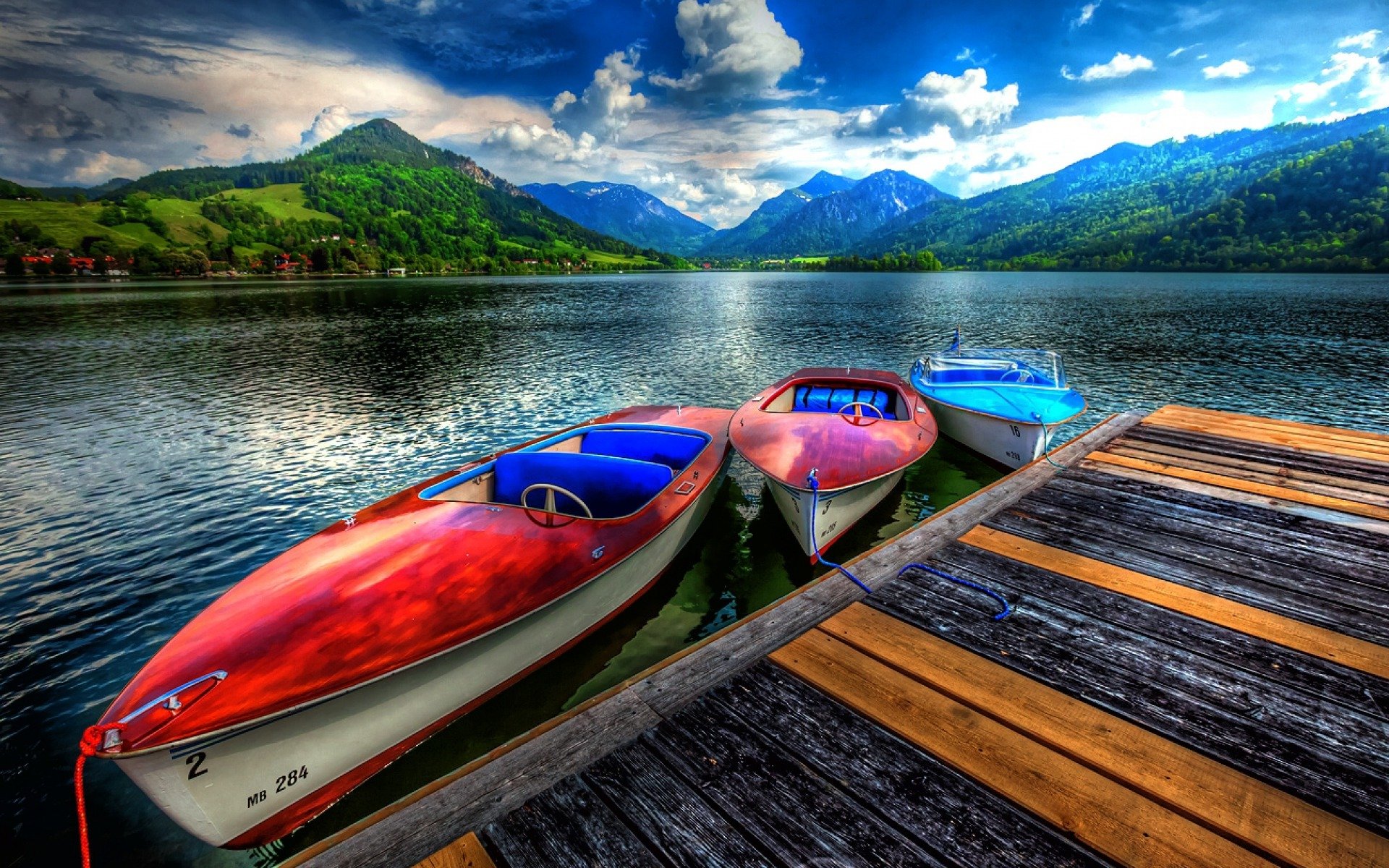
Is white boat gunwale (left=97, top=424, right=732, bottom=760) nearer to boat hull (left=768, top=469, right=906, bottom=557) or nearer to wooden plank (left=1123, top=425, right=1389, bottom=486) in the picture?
boat hull (left=768, top=469, right=906, bottom=557)

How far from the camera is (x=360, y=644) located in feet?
18.7

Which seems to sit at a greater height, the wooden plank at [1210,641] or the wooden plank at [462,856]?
the wooden plank at [1210,641]

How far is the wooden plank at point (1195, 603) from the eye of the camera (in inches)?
154

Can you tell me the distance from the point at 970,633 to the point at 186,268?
683 feet

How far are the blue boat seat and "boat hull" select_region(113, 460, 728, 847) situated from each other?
29.4ft

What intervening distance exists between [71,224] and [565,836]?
254 meters

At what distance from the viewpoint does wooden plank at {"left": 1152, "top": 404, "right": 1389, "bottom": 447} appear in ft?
29.2

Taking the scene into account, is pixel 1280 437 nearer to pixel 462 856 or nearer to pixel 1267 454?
pixel 1267 454

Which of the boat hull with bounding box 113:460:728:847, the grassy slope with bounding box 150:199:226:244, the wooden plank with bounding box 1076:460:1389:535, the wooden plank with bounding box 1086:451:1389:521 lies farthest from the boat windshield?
the grassy slope with bounding box 150:199:226:244

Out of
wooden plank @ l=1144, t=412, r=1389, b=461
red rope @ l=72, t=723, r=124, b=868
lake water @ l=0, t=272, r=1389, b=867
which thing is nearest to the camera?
red rope @ l=72, t=723, r=124, b=868

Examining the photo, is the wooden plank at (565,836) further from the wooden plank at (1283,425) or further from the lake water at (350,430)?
the wooden plank at (1283,425)

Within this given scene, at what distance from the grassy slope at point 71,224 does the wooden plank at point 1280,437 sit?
765ft

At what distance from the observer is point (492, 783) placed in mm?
3152

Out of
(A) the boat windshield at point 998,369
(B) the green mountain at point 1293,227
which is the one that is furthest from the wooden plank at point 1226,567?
(B) the green mountain at point 1293,227
